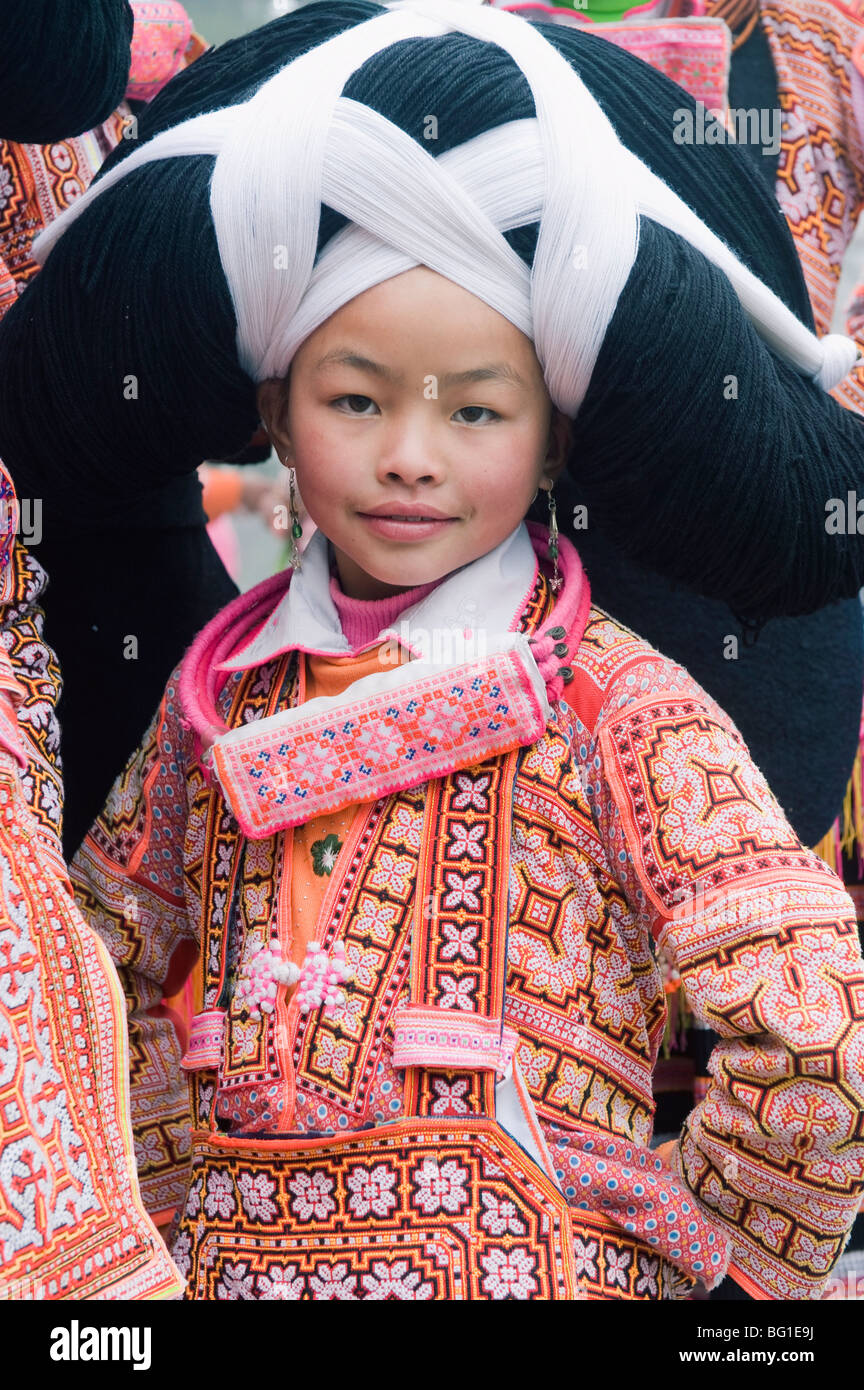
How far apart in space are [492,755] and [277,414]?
1.27ft

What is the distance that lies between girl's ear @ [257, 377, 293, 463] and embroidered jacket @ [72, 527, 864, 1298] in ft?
0.55

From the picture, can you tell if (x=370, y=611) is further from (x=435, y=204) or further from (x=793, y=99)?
(x=793, y=99)

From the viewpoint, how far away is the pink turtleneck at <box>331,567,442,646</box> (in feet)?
5.28

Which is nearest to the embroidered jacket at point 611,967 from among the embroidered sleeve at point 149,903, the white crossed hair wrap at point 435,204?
the embroidered sleeve at point 149,903

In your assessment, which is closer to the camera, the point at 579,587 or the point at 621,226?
the point at 621,226

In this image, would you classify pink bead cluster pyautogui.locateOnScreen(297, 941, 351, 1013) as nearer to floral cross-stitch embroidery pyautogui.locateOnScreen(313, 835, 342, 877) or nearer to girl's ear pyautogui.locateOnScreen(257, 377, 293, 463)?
floral cross-stitch embroidery pyautogui.locateOnScreen(313, 835, 342, 877)

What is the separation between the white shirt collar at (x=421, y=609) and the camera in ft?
5.13

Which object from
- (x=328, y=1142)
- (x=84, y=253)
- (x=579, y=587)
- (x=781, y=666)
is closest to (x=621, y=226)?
(x=579, y=587)

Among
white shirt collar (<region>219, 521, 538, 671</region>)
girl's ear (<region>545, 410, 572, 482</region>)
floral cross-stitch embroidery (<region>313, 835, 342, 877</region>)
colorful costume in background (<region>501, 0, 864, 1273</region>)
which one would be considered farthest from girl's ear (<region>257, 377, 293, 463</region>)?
colorful costume in background (<region>501, 0, 864, 1273</region>)

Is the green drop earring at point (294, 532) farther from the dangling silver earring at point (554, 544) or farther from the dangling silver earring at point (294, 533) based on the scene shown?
the dangling silver earring at point (554, 544)

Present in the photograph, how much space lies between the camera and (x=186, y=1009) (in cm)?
194

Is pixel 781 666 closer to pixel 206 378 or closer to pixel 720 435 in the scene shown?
pixel 720 435

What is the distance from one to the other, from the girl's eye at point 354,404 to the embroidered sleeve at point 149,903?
1.19ft
